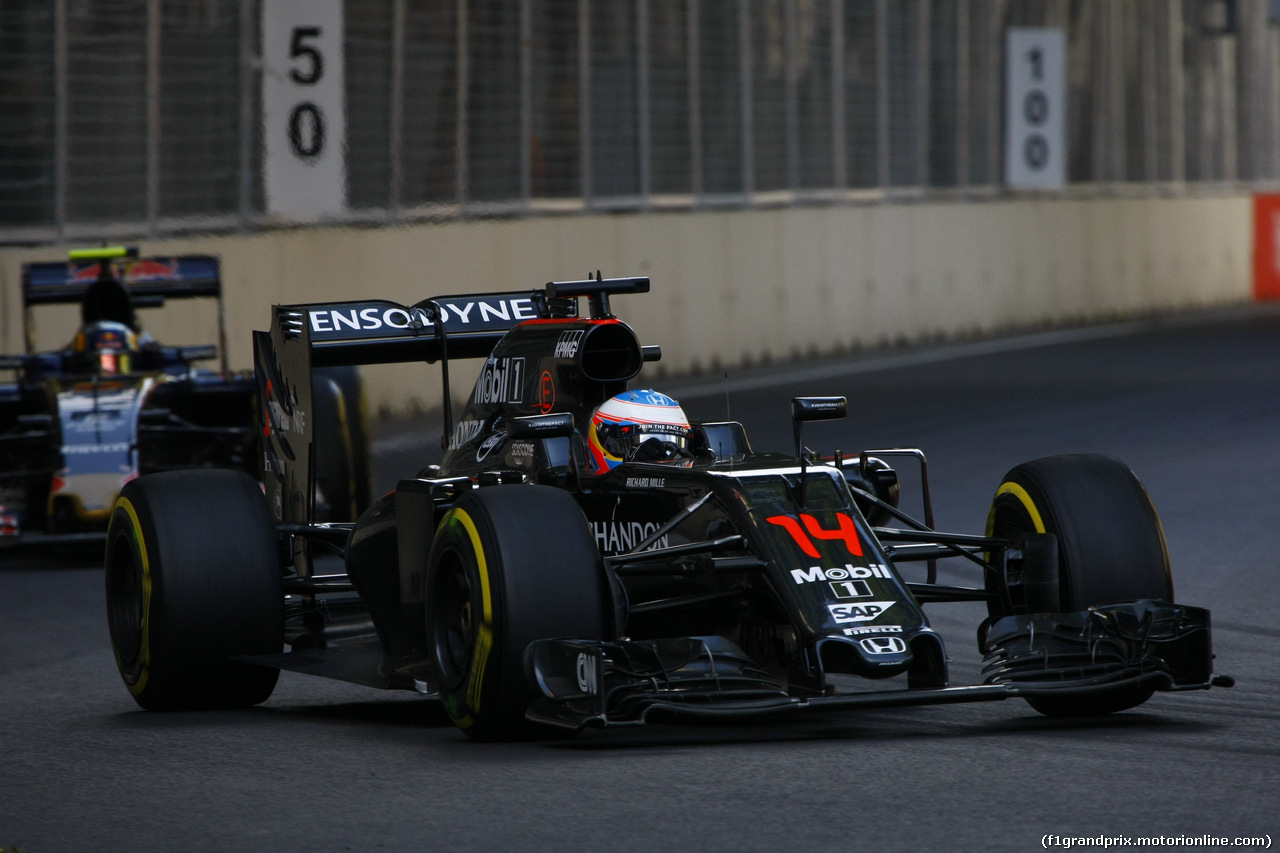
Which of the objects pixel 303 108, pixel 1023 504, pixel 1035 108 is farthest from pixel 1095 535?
pixel 1035 108

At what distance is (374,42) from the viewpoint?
19938 millimetres

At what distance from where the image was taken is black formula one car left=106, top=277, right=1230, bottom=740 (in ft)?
21.0

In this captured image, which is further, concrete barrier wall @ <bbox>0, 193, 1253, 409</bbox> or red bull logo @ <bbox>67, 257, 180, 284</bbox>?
concrete barrier wall @ <bbox>0, 193, 1253, 409</bbox>

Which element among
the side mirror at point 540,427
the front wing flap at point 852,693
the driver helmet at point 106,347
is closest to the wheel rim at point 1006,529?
the front wing flap at point 852,693

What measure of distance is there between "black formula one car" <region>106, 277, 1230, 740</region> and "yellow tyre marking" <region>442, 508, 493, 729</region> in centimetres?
1

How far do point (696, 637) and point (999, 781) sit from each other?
1208 millimetres

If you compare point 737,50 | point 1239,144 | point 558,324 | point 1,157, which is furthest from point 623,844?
point 1239,144

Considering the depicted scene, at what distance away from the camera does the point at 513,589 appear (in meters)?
6.40

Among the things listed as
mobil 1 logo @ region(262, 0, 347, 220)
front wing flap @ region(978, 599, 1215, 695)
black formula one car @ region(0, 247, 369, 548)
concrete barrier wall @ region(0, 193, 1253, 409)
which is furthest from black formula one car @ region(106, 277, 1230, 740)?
mobil 1 logo @ region(262, 0, 347, 220)

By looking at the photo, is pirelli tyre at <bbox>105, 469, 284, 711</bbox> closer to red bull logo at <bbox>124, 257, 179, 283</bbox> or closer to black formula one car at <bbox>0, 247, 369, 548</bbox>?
black formula one car at <bbox>0, 247, 369, 548</bbox>

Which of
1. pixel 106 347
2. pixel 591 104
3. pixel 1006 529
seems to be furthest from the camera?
pixel 591 104

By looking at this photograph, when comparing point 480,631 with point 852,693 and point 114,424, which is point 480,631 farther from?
point 114,424

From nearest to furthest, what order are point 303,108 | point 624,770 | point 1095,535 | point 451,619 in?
point 624,770, point 451,619, point 1095,535, point 303,108

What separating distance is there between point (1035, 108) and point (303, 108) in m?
14.8
